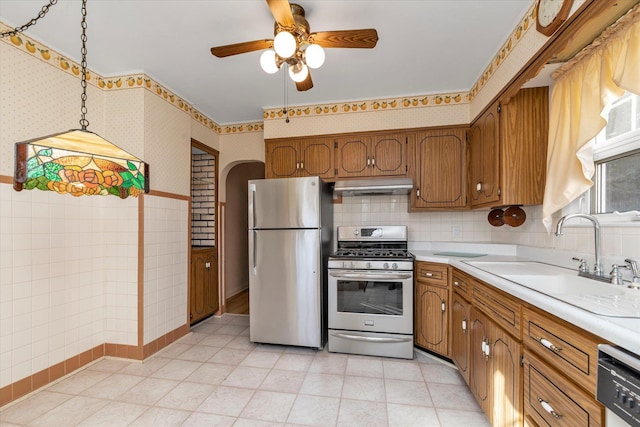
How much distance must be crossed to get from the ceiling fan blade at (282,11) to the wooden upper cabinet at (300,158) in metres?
1.68

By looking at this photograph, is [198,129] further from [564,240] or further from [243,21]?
[564,240]

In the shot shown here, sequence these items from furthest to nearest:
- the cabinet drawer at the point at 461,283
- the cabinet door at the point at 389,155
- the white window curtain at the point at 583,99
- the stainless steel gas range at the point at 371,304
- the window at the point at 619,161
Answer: the cabinet door at the point at 389,155, the stainless steel gas range at the point at 371,304, the cabinet drawer at the point at 461,283, the window at the point at 619,161, the white window curtain at the point at 583,99

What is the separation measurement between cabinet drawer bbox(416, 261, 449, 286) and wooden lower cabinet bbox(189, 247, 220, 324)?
2473 millimetres

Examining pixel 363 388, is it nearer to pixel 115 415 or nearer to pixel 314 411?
pixel 314 411

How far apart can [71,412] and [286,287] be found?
5.43 ft

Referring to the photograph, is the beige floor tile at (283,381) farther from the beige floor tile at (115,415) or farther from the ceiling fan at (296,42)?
the ceiling fan at (296,42)

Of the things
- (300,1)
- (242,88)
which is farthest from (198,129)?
(300,1)

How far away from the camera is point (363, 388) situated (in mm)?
2033

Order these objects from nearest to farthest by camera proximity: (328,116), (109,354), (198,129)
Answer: (109,354)
(328,116)
(198,129)

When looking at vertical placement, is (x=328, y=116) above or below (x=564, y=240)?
above

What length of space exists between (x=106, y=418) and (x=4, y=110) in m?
2.11

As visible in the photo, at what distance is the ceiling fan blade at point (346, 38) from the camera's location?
148 cm

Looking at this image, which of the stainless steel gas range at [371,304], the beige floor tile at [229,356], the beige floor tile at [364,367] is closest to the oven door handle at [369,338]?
the stainless steel gas range at [371,304]

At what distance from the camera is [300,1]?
1.64 meters
